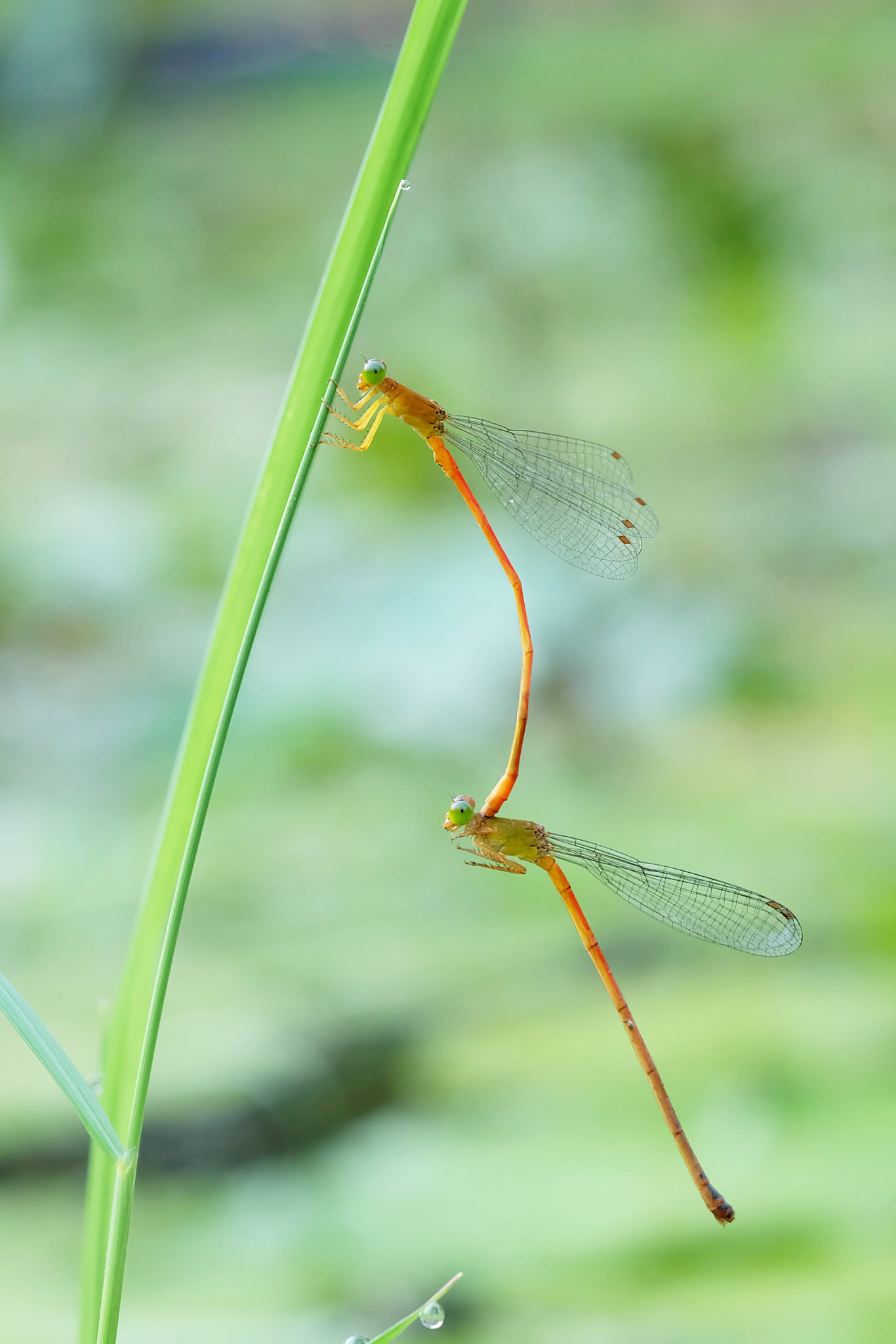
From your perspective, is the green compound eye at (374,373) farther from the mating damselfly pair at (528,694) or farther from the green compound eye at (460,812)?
the green compound eye at (460,812)

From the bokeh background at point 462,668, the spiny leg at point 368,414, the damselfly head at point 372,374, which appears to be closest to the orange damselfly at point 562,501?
the spiny leg at point 368,414

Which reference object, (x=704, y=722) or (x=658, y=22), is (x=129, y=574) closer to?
(x=704, y=722)

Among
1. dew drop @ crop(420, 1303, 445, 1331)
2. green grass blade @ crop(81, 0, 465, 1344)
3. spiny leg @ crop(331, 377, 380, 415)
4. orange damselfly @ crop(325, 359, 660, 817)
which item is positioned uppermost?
orange damselfly @ crop(325, 359, 660, 817)

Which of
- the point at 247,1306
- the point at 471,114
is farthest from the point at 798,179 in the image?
the point at 247,1306

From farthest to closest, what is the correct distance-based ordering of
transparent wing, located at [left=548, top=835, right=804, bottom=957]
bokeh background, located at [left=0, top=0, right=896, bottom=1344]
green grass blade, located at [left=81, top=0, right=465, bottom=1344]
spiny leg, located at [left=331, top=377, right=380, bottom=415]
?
1. bokeh background, located at [left=0, top=0, right=896, bottom=1344]
2. transparent wing, located at [left=548, top=835, right=804, bottom=957]
3. spiny leg, located at [left=331, top=377, right=380, bottom=415]
4. green grass blade, located at [left=81, top=0, right=465, bottom=1344]

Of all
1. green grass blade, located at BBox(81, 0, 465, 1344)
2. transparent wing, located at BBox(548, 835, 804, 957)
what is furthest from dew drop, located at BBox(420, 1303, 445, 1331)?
transparent wing, located at BBox(548, 835, 804, 957)

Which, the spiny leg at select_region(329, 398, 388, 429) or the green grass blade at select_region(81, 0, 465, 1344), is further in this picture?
the spiny leg at select_region(329, 398, 388, 429)

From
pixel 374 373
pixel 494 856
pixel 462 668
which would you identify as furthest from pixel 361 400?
pixel 462 668

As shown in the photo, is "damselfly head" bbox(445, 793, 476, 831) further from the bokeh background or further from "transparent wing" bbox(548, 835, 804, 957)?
the bokeh background
